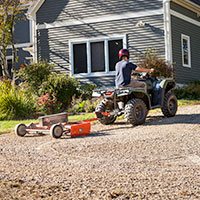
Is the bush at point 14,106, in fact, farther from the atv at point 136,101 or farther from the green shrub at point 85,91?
the atv at point 136,101

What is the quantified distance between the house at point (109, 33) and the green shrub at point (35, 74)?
7.43 ft

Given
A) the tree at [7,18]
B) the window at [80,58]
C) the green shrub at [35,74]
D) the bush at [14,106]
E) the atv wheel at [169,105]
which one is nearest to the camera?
the atv wheel at [169,105]

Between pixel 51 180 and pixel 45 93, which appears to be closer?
pixel 51 180

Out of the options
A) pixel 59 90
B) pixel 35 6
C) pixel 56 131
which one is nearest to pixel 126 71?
pixel 56 131

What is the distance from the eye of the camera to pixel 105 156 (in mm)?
8117

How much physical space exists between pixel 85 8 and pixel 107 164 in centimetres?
1628

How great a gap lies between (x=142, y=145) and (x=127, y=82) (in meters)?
3.61

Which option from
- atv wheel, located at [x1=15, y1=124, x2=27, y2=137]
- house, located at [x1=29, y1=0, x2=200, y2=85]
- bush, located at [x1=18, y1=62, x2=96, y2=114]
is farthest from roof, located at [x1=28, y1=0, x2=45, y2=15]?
atv wheel, located at [x1=15, y1=124, x2=27, y2=137]

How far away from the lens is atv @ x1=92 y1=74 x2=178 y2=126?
469 inches

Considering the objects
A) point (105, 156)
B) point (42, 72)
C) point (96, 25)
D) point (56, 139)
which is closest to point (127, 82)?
Answer: point (56, 139)

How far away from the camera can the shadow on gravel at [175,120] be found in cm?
1200

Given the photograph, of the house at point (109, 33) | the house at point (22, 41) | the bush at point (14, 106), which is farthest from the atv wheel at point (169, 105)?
the house at point (22, 41)

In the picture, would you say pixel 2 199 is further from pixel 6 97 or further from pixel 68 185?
pixel 6 97

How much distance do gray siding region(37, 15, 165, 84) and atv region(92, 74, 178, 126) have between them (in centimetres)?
830
